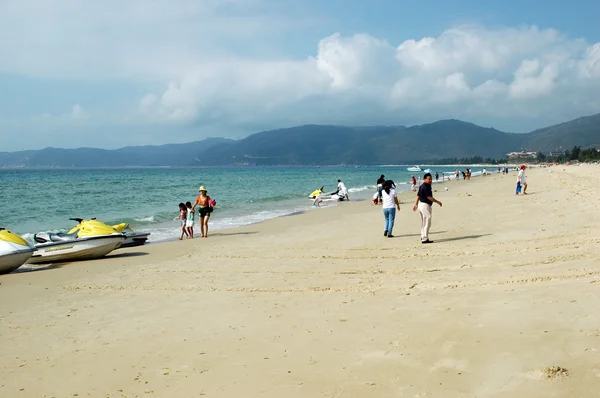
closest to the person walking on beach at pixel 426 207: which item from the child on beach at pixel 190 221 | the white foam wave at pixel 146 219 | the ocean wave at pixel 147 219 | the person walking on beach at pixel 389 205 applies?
the person walking on beach at pixel 389 205

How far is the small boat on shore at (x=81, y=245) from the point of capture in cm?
1283

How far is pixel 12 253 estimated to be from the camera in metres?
11.2

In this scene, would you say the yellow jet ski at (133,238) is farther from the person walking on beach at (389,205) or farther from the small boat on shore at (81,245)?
the person walking on beach at (389,205)

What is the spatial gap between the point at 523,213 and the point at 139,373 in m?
15.5

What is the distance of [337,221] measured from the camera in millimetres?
19828

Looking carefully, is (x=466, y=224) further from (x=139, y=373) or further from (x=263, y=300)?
(x=139, y=373)

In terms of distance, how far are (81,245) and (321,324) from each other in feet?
30.0

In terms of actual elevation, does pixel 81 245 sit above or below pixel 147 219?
above

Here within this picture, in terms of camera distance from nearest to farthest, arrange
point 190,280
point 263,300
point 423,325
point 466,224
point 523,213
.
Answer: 1. point 423,325
2. point 263,300
3. point 190,280
4. point 466,224
5. point 523,213

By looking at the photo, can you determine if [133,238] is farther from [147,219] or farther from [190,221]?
[147,219]

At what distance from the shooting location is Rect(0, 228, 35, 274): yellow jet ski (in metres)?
11.2

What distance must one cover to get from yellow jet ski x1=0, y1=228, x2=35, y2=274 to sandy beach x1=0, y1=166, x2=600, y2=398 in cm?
26

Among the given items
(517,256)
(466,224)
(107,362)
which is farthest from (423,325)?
(466,224)

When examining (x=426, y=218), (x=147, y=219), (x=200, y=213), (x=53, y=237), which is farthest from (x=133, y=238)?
(x=147, y=219)
